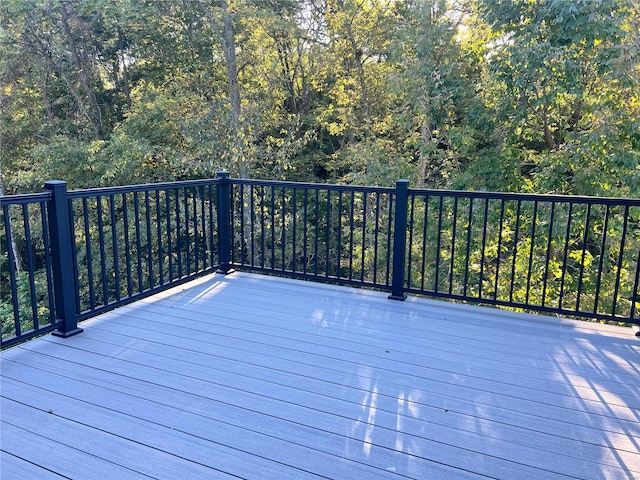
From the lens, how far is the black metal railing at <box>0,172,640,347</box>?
9.49 feet

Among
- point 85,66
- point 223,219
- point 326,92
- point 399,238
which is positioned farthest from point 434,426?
point 85,66

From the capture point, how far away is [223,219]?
4316 millimetres

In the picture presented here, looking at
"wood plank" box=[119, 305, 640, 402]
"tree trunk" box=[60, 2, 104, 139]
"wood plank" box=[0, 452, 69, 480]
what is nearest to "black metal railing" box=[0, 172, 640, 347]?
"wood plank" box=[119, 305, 640, 402]

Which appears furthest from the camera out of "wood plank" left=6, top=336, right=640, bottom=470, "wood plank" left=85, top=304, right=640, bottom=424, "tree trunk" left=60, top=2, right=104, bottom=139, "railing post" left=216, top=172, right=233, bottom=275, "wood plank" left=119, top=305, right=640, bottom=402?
"tree trunk" left=60, top=2, right=104, bottom=139

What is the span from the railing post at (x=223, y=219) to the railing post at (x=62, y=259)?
157 centimetres

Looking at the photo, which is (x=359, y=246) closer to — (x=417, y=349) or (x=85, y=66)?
(x=417, y=349)

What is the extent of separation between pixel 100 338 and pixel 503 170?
691cm

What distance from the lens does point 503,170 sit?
7.96m

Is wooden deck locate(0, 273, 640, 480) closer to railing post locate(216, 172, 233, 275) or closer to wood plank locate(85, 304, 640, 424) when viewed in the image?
wood plank locate(85, 304, 640, 424)

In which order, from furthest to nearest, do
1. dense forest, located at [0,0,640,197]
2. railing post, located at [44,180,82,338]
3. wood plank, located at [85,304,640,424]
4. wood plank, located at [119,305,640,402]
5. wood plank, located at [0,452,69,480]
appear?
dense forest, located at [0,0,640,197] → railing post, located at [44,180,82,338] → wood plank, located at [119,305,640,402] → wood plank, located at [85,304,640,424] → wood plank, located at [0,452,69,480]

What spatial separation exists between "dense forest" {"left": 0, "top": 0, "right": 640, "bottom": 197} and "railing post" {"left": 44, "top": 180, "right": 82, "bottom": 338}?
20.0ft

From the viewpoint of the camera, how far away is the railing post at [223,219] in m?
4.28

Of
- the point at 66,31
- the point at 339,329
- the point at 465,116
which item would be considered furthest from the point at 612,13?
the point at 66,31

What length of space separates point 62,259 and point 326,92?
31.4 ft
